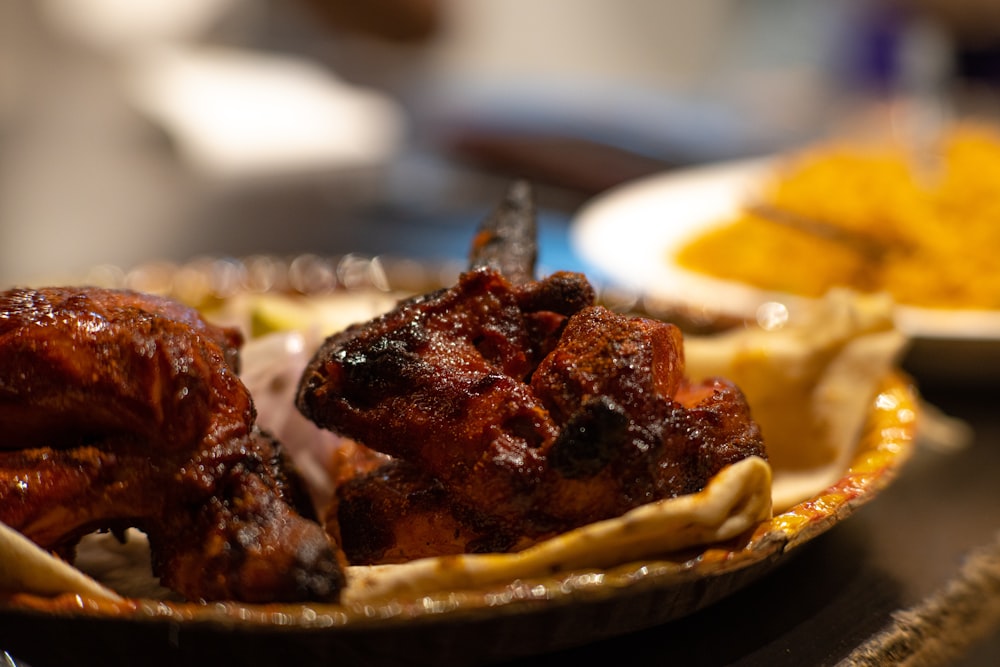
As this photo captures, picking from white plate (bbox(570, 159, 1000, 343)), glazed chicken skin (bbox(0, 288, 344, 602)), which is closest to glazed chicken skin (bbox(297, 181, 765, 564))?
glazed chicken skin (bbox(0, 288, 344, 602))

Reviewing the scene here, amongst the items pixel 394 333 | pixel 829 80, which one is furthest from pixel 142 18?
pixel 394 333

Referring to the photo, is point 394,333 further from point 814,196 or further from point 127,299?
point 814,196

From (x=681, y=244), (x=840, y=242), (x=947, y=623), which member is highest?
(x=840, y=242)

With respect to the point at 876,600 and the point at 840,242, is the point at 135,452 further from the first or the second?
the point at 840,242

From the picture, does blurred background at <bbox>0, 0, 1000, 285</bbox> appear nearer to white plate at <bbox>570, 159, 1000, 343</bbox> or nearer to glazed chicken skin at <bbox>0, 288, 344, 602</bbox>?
white plate at <bbox>570, 159, 1000, 343</bbox>

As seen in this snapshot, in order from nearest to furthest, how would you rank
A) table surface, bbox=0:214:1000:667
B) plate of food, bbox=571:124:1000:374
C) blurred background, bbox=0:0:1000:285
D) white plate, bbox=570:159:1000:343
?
table surface, bbox=0:214:1000:667, white plate, bbox=570:159:1000:343, plate of food, bbox=571:124:1000:374, blurred background, bbox=0:0:1000:285

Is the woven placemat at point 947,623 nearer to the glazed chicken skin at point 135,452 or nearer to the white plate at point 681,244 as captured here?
the white plate at point 681,244

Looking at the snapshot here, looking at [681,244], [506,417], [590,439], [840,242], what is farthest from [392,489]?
[681,244]
